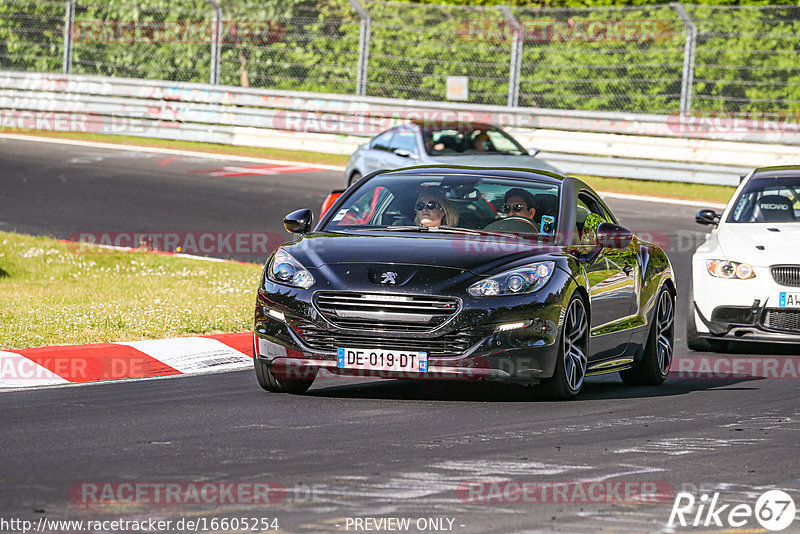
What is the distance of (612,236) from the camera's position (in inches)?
389

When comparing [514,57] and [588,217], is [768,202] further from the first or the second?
[514,57]

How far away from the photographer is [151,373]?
10.3m

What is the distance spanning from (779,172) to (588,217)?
372 cm

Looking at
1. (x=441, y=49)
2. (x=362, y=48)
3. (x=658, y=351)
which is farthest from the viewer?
(x=362, y=48)

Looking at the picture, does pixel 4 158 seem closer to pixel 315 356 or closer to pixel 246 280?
pixel 246 280

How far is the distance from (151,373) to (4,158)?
1645 cm

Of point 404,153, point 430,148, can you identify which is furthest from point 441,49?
point 404,153

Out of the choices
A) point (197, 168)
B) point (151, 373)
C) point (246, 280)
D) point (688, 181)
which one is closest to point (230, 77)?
point (197, 168)

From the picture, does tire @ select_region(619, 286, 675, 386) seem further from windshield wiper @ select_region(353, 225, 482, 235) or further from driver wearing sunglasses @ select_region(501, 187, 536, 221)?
windshield wiper @ select_region(353, 225, 482, 235)

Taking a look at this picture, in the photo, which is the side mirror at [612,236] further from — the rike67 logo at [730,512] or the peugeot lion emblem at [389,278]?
the rike67 logo at [730,512]

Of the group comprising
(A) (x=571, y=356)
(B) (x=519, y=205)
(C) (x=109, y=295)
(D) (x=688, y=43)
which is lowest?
(C) (x=109, y=295)

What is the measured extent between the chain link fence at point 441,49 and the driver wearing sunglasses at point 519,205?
14.5 meters

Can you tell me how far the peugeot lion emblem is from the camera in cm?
874

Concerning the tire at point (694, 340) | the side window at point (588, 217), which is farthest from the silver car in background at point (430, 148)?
the side window at point (588, 217)
